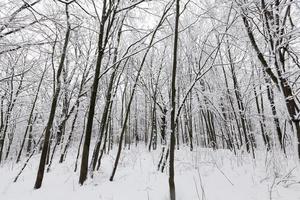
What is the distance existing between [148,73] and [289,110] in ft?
33.2

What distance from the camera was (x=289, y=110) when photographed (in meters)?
2.75

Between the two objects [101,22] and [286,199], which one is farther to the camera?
[101,22]

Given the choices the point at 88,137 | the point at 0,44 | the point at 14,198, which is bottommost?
the point at 14,198

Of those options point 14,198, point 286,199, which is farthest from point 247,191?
point 14,198

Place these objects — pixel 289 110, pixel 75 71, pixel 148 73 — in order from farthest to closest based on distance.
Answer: pixel 148 73 < pixel 75 71 < pixel 289 110

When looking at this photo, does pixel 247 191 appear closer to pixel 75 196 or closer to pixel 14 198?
pixel 75 196

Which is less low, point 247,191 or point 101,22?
point 101,22

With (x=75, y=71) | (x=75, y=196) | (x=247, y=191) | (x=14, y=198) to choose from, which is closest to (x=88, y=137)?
(x=75, y=196)

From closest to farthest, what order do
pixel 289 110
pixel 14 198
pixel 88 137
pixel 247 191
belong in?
pixel 289 110 < pixel 247 191 < pixel 14 198 < pixel 88 137

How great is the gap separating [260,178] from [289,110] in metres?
1.47

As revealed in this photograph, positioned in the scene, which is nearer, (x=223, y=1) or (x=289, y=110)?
(x=289, y=110)

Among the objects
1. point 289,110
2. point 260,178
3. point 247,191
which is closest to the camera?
point 289,110

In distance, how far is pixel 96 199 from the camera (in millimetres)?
3676

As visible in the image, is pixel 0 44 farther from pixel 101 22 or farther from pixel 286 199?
pixel 286 199
